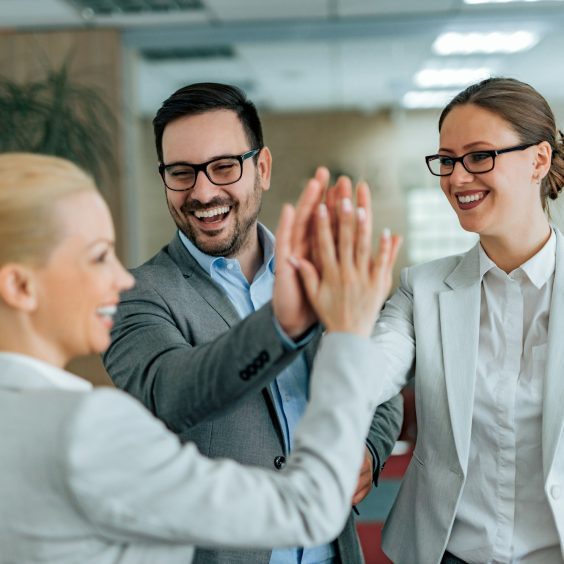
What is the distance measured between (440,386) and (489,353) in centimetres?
12

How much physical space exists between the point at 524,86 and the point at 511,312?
1.64 ft

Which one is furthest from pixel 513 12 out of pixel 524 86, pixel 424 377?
pixel 424 377

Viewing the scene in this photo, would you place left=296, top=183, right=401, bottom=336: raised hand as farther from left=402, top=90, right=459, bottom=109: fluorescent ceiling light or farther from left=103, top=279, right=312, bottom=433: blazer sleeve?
left=402, top=90, right=459, bottom=109: fluorescent ceiling light

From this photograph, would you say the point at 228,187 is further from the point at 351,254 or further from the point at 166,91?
the point at 166,91

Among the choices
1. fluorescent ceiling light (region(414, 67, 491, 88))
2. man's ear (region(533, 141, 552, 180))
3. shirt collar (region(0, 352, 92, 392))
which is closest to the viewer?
shirt collar (region(0, 352, 92, 392))

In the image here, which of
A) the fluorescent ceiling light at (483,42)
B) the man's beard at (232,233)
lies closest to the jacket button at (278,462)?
the man's beard at (232,233)

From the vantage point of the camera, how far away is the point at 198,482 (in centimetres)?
96

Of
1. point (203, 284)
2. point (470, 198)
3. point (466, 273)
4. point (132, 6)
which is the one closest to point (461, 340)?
point (466, 273)

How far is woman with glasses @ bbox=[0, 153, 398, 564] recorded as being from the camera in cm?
95

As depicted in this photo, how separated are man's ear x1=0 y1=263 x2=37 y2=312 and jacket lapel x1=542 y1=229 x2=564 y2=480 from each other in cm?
98

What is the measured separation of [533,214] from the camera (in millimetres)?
1712

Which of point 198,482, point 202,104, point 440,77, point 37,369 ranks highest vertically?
point 440,77

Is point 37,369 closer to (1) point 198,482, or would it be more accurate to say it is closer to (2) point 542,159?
(1) point 198,482

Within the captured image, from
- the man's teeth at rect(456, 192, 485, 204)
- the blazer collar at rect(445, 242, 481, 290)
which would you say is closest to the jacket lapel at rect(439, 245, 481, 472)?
the blazer collar at rect(445, 242, 481, 290)
